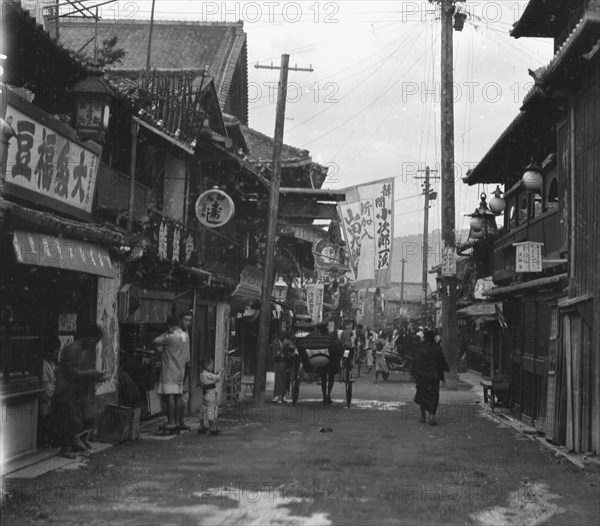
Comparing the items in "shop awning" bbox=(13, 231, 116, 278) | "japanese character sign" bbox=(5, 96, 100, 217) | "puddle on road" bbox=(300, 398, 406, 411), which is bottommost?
"puddle on road" bbox=(300, 398, 406, 411)

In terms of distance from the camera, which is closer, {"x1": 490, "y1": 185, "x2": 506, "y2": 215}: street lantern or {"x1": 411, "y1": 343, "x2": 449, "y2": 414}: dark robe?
{"x1": 411, "y1": 343, "x2": 449, "y2": 414}: dark robe

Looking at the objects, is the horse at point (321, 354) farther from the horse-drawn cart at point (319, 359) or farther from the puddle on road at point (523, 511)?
the puddle on road at point (523, 511)

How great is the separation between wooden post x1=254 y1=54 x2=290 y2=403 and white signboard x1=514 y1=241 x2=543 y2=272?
7.59 metres

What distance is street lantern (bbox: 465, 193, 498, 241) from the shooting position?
24297 mm

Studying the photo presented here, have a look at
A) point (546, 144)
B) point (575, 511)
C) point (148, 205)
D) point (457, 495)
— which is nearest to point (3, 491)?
point (457, 495)

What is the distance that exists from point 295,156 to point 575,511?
81.1 feet

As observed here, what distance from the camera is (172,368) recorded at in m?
15.4

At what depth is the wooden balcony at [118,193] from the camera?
15.4 metres

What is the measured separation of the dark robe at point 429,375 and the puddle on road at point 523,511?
312 inches

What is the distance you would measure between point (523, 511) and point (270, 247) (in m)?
13.8

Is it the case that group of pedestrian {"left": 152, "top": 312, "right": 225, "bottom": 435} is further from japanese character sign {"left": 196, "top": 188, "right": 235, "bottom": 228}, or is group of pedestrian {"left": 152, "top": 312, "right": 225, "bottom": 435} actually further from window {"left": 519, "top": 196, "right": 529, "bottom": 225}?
window {"left": 519, "top": 196, "right": 529, "bottom": 225}

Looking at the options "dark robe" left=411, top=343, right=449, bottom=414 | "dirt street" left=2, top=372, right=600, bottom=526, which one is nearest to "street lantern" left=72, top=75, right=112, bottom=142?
"dirt street" left=2, top=372, right=600, bottom=526

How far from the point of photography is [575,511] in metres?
9.35

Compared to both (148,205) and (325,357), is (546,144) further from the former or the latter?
(148,205)
